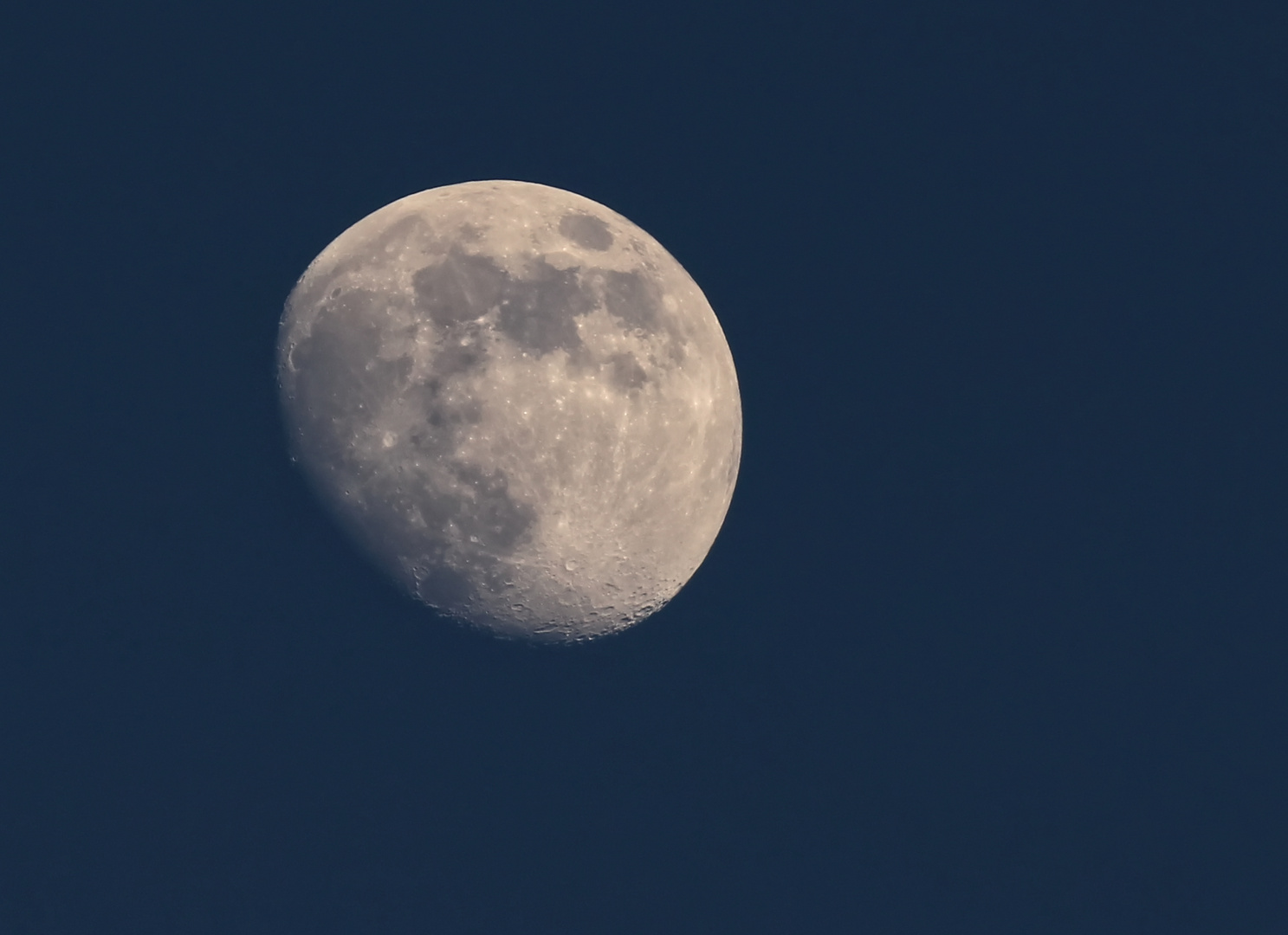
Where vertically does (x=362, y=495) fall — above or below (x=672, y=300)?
below

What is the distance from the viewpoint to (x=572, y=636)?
18.7m

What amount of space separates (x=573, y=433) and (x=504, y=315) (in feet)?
7.13

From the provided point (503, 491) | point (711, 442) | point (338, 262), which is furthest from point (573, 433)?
point (338, 262)

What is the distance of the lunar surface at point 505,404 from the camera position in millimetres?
16219

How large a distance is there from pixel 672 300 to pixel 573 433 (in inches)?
136

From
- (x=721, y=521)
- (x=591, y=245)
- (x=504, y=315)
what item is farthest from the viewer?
(x=721, y=521)

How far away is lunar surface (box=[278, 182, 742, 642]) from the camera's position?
639 inches

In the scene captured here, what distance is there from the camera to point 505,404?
1608cm

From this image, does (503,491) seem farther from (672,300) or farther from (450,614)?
(672,300)

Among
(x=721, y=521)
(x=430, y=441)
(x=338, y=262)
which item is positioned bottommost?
(x=430, y=441)

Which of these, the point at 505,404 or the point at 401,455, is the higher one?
the point at 505,404

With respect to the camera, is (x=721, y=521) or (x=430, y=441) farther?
(x=721, y=521)

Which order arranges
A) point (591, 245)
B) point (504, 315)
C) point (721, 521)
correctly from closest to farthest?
point (504, 315)
point (591, 245)
point (721, 521)

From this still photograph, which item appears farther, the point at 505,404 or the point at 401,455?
the point at 401,455
